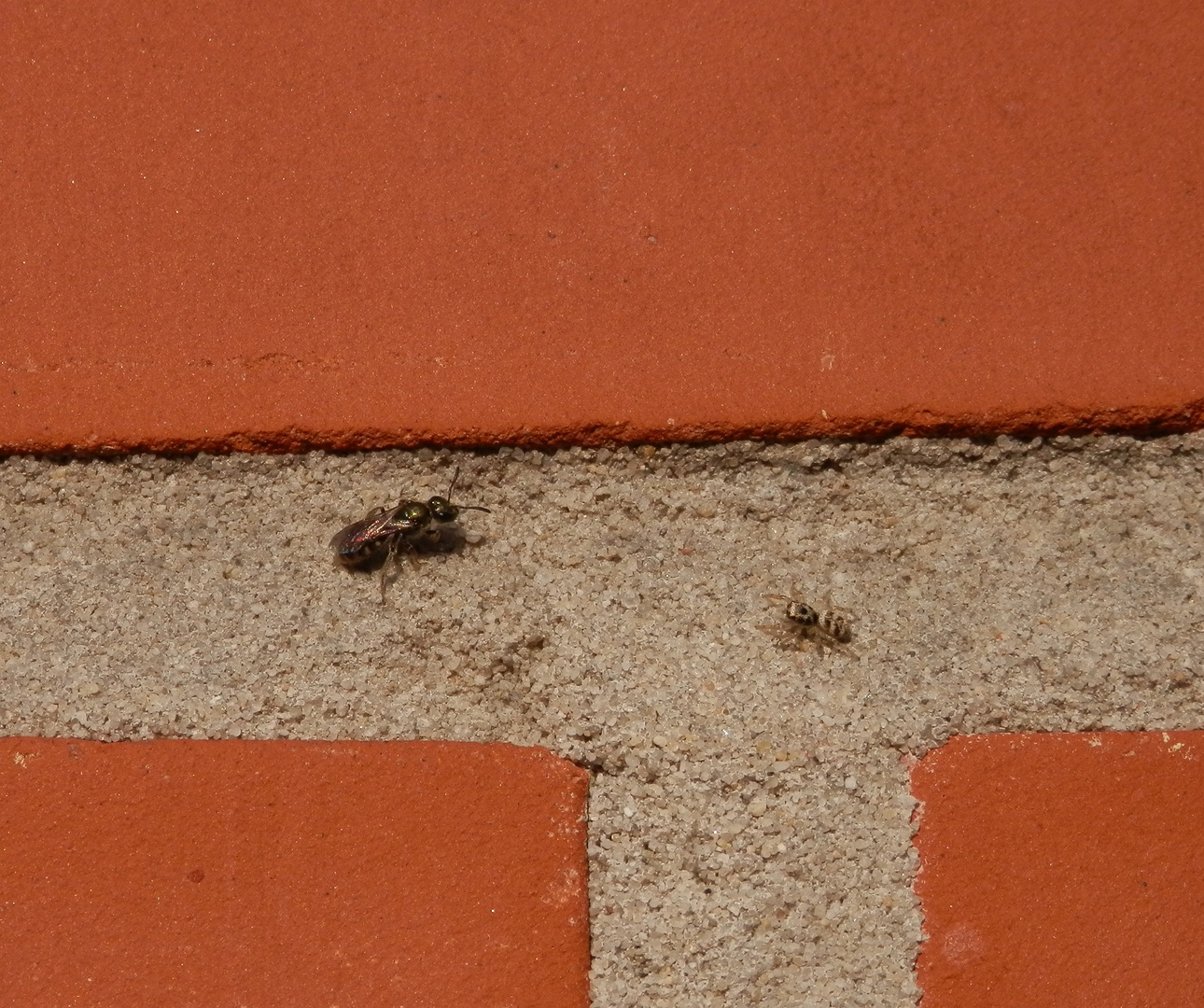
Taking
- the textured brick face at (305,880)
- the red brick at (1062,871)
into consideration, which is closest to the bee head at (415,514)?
the textured brick face at (305,880)

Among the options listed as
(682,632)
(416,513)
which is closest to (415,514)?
(416,513)

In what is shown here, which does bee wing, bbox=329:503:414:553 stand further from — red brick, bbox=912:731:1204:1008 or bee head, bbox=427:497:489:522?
red brick, bbox=912:731:1204:1008

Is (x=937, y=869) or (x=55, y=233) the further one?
(x=55, y=233)

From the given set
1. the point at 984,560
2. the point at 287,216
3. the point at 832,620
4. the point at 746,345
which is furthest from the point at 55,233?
the point at 984,560

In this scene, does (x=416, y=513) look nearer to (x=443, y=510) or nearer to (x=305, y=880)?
(x=443, y=510)

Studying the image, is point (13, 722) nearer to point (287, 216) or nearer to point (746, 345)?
point (287, 216)

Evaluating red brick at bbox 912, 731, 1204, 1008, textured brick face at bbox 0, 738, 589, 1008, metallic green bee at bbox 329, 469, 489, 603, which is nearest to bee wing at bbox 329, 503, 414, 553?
metallic green bee at bbox 329, 469, 489, 603
